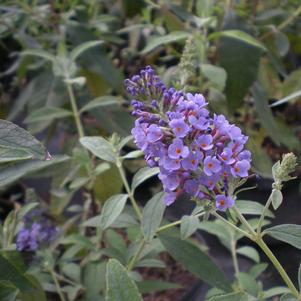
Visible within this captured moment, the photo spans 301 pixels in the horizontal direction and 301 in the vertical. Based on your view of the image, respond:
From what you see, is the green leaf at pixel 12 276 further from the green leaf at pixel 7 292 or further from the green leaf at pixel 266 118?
the green leaf at pixel 266 118

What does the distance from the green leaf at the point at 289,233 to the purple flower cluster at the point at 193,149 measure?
0.33 feet

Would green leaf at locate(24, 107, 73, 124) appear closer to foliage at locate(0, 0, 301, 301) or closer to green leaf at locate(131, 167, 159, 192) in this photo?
foliage at locate(0, 0, 301, 301)

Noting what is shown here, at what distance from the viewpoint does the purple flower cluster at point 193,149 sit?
22.5 inches

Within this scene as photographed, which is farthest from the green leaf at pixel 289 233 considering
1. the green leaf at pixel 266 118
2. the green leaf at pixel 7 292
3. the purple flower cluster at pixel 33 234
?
the green leaf at pixel 266 118

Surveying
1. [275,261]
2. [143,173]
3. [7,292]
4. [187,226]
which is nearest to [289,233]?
[275,261]

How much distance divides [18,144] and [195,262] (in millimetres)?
355

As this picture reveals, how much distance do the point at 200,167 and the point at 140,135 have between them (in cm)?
8

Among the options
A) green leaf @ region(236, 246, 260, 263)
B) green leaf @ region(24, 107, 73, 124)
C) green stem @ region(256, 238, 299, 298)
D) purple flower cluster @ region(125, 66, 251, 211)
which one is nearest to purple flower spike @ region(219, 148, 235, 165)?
purple flower cluster @ region(125, 66, 251, 211)

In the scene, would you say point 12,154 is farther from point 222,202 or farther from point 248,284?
point 248,284

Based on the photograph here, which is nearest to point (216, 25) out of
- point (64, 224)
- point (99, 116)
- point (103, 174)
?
point (99, 116)

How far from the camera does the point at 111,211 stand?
0.79m

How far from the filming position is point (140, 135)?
58 cm

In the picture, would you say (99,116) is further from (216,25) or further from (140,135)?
(140,135)

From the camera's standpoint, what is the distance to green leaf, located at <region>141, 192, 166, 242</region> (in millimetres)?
749
